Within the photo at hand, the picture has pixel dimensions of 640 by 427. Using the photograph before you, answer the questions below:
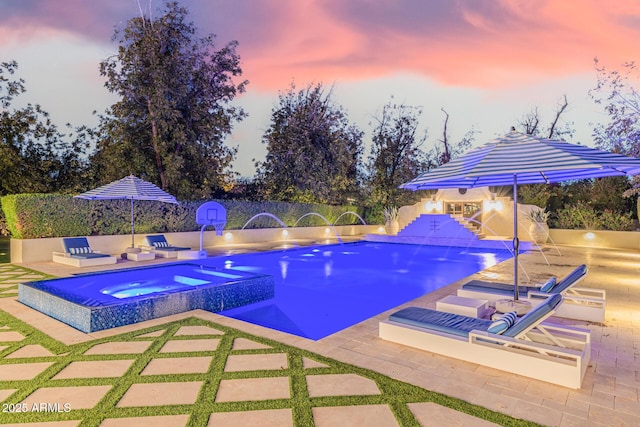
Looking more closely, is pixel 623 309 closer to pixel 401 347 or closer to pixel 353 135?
pixel 401 347

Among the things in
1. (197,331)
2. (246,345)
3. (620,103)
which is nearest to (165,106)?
(197,331)

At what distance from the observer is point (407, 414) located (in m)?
2.88

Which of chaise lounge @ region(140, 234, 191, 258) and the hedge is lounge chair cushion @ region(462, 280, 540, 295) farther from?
the hedge

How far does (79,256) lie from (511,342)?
1199 centimetres

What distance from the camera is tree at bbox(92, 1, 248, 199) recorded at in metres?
16.4

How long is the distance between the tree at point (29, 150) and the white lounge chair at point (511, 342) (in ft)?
56.8

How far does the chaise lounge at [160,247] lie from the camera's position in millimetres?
13180

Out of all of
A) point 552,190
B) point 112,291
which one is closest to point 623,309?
point 112,291

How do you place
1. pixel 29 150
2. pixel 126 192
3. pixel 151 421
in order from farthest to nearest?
pixel 29 150 < pixel 126 192 < pixel 151 421

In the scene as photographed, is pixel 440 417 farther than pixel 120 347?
No

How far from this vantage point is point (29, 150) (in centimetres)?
1692

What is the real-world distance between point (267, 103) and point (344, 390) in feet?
77.7

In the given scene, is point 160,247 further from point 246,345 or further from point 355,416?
point 355,416

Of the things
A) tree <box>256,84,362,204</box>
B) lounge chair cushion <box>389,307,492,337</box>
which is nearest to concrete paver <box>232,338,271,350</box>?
lounge chair cushion <box>389,307,492,337</box>
